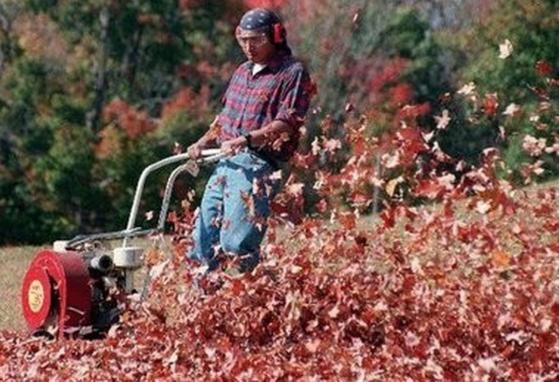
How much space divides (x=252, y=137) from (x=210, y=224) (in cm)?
56

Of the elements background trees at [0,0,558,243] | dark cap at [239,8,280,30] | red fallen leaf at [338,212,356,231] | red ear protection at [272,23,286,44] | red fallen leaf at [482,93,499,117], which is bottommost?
background trees at [0,0,558,243]

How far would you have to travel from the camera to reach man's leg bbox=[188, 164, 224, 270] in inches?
287

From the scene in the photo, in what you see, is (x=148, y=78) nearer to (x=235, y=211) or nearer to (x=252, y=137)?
(x=235, y=211)

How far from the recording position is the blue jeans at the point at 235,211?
22.9 feet

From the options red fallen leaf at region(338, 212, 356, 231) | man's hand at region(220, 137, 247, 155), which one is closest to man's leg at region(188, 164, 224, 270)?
man's hand at region(220, 137, 247, 155)

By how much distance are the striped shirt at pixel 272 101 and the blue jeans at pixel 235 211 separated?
0.11 metres

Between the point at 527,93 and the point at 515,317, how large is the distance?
23803 millimetres

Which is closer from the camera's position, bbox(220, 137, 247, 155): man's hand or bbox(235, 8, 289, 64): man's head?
bbox(220, 137, 247, 155): man's hand

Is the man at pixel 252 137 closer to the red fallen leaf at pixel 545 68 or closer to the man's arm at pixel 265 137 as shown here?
the man's arm at pixel 265 137

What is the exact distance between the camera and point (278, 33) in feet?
23.9

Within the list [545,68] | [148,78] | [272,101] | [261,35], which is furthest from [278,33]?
[148,78]

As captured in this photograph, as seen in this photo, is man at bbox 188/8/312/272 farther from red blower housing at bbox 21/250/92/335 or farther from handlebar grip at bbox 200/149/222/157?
red blower housing at bbox 21/250/92/335

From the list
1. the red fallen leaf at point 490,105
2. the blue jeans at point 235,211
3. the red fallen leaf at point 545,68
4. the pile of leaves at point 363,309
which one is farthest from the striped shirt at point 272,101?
the red fallen leaf at point 545,68

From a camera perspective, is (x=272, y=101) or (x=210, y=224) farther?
(x=210, y=224)
